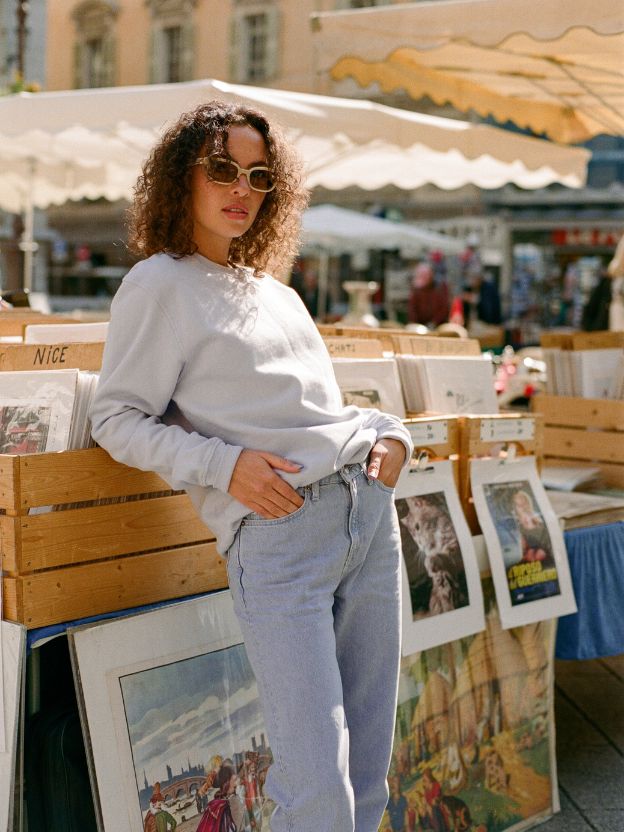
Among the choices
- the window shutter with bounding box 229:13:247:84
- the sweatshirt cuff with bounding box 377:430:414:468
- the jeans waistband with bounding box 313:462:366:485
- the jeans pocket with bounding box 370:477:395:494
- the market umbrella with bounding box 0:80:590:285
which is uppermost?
the window shutter with bounding box 229:13:247:84

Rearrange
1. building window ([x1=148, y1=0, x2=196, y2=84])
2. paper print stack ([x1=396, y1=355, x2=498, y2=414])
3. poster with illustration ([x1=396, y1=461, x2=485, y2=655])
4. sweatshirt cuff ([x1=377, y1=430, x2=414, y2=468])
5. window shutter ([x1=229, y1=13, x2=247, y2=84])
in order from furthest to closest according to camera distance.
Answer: building window ([x1=148, y1=0, x2=196, y2=84]), window shutter ([x1=229, y1=13, x2=247, y2=84]), paper print stack ([x1=396, y1=355, x2=498, y2=414]), poster with illustration ([x1=396, y1=461, x2=485, y2=655]), sweatshirt cuff ([x1=377, y1=430, x2=414, y2=468])

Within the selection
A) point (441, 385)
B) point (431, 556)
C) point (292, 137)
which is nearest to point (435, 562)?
point (431, 556)

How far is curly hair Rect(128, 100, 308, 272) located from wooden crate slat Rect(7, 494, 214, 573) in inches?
22.0

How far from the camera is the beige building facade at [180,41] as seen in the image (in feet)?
88.6

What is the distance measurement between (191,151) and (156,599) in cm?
98

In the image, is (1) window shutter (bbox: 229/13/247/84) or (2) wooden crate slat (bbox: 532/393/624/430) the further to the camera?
(1) window shutter (bbox: 229/13/247/84)

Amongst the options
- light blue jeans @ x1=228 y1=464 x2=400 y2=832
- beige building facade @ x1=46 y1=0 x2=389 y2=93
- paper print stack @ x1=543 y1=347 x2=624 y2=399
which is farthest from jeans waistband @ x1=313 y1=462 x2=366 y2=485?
beige building facade @ x1=46 y1=0 x2=389 y2=93

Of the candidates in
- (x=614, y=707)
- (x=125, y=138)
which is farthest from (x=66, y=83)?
(x=614, y=707)

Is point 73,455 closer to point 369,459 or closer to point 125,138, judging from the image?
point 369,459

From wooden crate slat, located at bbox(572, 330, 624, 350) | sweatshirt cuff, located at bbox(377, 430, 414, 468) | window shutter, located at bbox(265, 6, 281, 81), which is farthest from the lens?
window shutter, located at bbox(265, 6, 281, 81)

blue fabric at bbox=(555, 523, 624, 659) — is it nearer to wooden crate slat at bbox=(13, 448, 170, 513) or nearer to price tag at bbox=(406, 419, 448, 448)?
price tag at bbox=(406, 419, 448, 448)

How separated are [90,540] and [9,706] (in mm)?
367

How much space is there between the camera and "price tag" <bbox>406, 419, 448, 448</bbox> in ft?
9.86

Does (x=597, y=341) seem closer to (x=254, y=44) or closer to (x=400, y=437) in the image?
(x=400, y=437)
